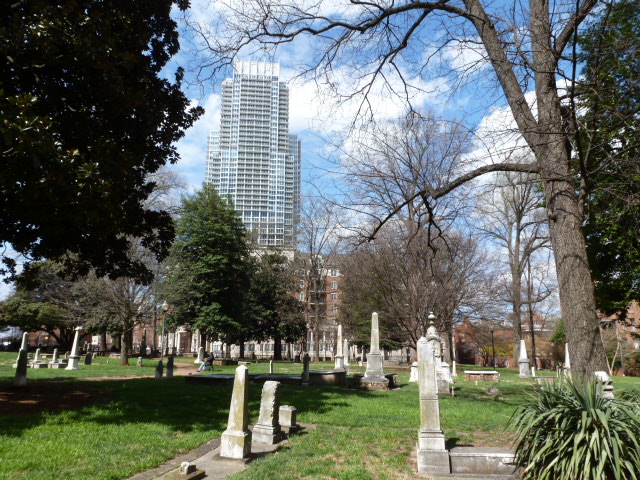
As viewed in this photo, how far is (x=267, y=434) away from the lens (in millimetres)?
7934

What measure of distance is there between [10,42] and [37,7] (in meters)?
0.91

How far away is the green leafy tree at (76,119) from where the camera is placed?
739 centimetres

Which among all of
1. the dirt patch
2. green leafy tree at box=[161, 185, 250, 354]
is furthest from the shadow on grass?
green leafy tree at box=[161, 185, 250, 354]

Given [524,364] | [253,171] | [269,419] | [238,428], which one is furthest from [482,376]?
[253,171]

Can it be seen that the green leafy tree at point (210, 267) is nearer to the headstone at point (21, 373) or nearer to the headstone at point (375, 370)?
the headstone at point (375, 370)

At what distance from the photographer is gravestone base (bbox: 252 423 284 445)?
7.88m

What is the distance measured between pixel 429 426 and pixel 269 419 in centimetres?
303

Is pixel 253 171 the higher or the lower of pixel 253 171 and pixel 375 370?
the higher

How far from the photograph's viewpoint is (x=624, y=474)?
475 cm

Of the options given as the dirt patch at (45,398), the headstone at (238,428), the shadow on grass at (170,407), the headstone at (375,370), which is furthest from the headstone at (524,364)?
the headstone at (238,428)

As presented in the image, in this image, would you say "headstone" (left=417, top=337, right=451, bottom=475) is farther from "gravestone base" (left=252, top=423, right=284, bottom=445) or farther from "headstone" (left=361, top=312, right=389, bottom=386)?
"headstone" (left=361, top=312, right=389, bottom=386)

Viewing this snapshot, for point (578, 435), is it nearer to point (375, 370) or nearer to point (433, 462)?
point (433, 462)

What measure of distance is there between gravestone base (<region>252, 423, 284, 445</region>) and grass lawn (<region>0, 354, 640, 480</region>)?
1.04 feet

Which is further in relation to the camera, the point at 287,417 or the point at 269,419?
the point at 287,417
